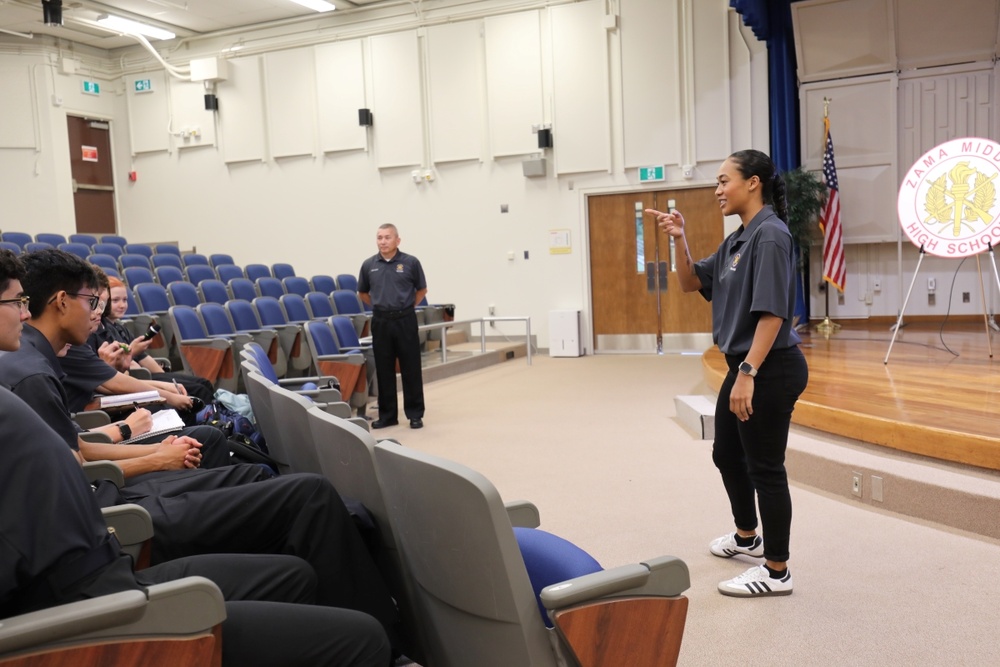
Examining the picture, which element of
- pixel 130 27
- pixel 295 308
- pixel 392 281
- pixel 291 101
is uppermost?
pixel 130 27

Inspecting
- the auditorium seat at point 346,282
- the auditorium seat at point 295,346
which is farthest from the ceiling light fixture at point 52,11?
the auditorium seat at point 295,346

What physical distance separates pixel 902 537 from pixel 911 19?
7.35 metres

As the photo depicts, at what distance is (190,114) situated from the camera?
39.5 ft

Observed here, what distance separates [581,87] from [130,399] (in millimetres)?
7785

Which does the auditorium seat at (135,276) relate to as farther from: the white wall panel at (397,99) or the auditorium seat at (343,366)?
the white wall panel at (397,99)

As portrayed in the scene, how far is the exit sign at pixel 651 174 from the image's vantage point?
9.85m

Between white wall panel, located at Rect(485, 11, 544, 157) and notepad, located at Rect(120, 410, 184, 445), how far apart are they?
304 inches

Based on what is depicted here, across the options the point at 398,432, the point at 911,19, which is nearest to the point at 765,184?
the point at 398,432

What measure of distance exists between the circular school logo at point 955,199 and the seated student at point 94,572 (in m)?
4.99

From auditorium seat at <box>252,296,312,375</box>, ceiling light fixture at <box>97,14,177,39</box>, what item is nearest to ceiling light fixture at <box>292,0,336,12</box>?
ceiling light fixture at <box>97,14,177,39</box>

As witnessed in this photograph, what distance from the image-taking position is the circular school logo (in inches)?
205

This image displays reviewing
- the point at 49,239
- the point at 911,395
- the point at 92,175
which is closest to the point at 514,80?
the point at 49,239

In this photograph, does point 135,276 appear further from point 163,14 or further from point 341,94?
point 163,14

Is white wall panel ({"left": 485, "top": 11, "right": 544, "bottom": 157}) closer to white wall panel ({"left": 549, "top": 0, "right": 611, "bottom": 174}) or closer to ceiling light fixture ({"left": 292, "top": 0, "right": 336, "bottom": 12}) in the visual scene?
white wall panel ({"left": 549, "top": 0, "right": 611, "bottom": 174})
